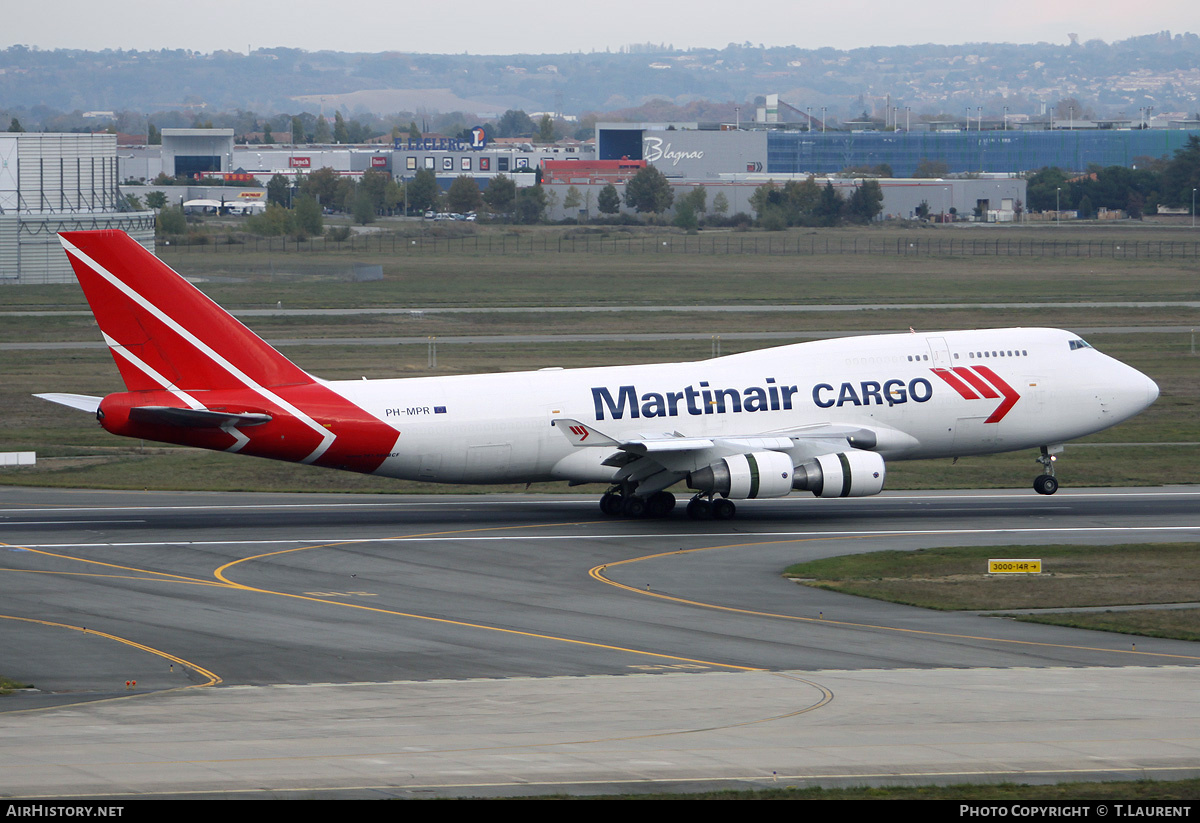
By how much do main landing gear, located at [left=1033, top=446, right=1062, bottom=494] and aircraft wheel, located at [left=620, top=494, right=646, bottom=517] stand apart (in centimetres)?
1371

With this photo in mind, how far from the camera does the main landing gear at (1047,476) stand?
1876 inches

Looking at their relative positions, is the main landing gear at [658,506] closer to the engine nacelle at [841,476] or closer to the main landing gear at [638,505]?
the main landing gear at [638,505]

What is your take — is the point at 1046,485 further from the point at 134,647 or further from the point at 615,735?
the point at 134,647

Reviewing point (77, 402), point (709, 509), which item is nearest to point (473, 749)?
point (709, 509)

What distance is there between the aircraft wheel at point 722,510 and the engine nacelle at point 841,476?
2470mm

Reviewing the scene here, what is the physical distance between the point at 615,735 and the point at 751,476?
20.8m

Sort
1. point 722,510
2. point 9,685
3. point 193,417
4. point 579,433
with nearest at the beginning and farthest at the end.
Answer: point 9,685, point 193,417, point 579,433, point 722,510

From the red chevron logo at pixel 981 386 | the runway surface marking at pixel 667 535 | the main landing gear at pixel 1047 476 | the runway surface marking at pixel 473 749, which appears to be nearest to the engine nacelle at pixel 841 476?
the runway surface marking at pixel 667 535

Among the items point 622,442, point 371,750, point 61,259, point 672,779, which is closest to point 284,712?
point 371,750

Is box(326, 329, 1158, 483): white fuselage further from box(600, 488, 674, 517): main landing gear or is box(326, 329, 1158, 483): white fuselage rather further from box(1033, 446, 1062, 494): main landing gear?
box(600, 488, 674, 517): main landing gear

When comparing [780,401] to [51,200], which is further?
[51,200]

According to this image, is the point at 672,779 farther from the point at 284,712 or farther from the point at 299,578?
the point at 299,578

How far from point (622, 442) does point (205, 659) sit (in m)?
17.7

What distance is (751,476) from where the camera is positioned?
1635 inches
